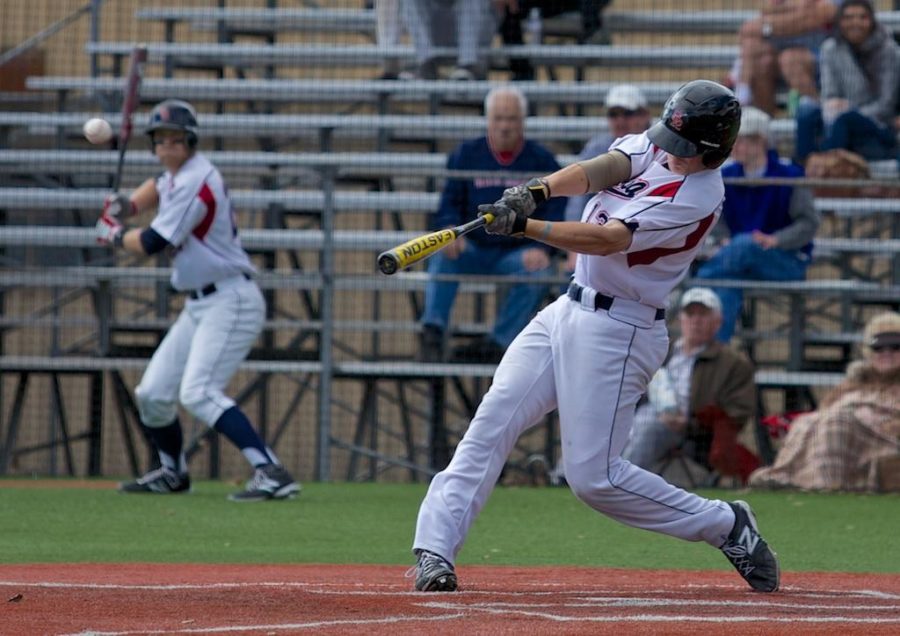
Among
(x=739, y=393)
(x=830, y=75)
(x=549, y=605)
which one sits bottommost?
(x=739, y=393)

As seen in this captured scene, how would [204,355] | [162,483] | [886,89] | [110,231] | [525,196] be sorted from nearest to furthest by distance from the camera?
[525,196]
[204,355]
[110,231]
[162,483]
[886,89]

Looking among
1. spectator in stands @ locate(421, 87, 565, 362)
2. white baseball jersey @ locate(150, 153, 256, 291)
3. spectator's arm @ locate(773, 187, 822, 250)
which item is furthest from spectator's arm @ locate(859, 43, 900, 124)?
white baseball jersey @ locate(150, 153, 256, 291)

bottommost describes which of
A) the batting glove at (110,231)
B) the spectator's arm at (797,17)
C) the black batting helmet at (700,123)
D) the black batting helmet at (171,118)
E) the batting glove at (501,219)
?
the batting glove at (110,231)

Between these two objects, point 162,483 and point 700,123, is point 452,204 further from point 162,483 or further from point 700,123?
point 700,123

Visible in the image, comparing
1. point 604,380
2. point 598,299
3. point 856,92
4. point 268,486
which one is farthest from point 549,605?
point 856,92

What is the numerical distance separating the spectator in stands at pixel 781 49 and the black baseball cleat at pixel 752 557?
7.59 m

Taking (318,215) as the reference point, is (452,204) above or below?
above

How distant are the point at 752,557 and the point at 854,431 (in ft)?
14.2

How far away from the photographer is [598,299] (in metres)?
5.34

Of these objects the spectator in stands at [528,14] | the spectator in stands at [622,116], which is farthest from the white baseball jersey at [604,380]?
the spectator in stands at [528,14]

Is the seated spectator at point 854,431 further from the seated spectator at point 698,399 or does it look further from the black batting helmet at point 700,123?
the black batting helmet at point 700,123

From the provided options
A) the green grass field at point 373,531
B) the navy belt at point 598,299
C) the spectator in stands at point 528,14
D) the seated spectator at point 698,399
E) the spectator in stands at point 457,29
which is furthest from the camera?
the spectator in stands at point 528,14

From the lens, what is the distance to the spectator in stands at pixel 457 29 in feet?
44.5

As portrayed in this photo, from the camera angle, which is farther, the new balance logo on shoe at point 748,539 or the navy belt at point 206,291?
the navy belt at point 206,291
